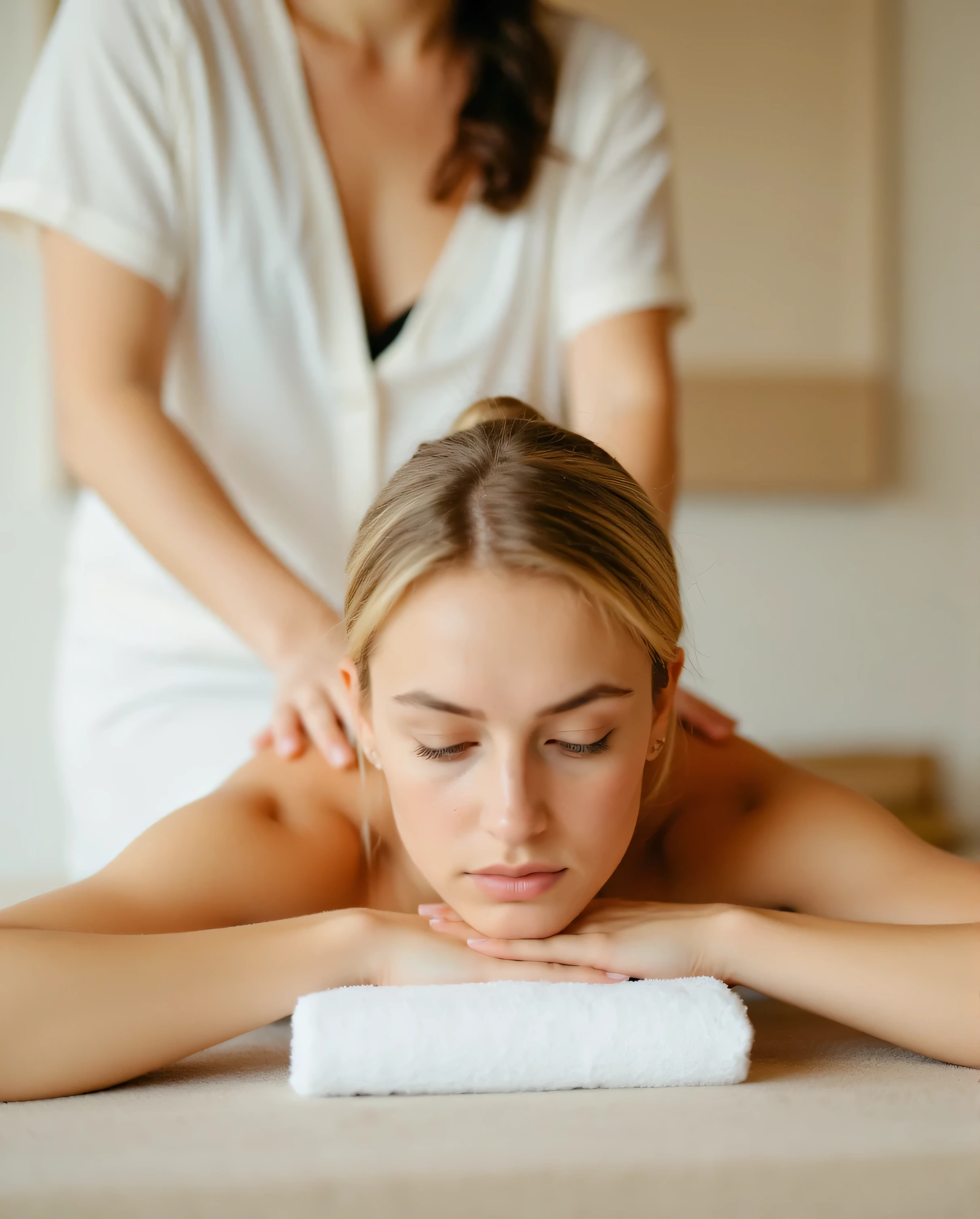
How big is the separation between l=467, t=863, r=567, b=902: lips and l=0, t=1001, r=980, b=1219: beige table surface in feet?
0.46

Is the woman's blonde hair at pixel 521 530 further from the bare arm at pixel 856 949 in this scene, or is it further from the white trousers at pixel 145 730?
the white trousers at pixel 145 730

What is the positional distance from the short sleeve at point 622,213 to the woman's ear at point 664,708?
2.15 ft

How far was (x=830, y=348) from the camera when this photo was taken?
2.75 meters

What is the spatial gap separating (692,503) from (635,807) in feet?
5.90

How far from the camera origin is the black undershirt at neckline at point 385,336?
1.54 metres

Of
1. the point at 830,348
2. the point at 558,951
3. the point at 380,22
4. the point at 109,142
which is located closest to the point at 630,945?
the point at 558,951

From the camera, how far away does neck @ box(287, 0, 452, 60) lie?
1.55 metres

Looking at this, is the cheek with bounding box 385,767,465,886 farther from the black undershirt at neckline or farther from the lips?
the black undershirt at neckline

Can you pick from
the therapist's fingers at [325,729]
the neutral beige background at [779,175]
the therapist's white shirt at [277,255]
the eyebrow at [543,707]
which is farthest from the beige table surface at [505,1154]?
the neutral beige background at [779,175]

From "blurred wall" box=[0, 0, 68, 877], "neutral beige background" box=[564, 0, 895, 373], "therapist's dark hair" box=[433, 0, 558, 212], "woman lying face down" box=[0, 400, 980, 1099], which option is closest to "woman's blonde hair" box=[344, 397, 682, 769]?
"woman lying face down" box=[0, 400, 980, 1099]

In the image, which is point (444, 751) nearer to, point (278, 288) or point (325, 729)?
point (325, 729)

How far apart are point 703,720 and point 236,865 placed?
49 centimetres

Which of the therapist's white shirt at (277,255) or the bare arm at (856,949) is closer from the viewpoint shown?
the bare arm at (856,949)

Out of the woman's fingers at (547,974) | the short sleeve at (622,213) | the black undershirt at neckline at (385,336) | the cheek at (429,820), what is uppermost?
the short sleeve at (622,213)
